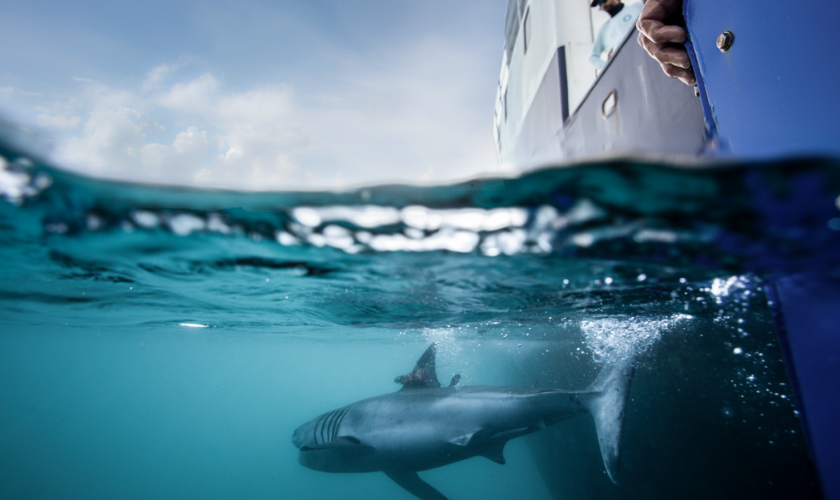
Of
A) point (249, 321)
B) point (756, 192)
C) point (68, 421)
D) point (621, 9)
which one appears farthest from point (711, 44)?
point (68, 421)

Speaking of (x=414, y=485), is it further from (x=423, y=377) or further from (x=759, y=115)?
(x=759, y=115)

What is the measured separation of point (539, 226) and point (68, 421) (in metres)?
130

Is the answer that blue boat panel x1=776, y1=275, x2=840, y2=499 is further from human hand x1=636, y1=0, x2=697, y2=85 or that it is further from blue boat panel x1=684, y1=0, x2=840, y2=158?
human hand x1=636, y1=0, x2=697, y2=85

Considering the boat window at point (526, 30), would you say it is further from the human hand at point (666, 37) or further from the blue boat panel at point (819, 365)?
the blue boat panel at point (819, 365)

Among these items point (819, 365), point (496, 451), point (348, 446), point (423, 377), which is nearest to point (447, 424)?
point (496, 451)

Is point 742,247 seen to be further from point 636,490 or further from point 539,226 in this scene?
point 636,490

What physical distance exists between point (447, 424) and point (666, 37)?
24.2ft

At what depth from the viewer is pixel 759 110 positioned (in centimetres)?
224

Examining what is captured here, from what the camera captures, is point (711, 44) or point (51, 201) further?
point (51, 201)

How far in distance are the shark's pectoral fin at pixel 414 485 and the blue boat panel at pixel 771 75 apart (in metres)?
9.33

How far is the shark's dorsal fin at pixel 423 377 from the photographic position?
9.93m

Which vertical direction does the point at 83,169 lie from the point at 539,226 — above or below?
above

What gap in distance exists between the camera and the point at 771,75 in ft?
6.99

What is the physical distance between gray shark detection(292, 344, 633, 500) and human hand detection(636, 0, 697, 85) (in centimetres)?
578
